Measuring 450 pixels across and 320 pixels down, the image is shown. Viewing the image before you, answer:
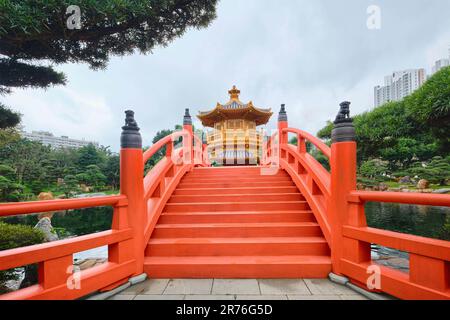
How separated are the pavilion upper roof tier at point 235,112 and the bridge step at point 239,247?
12.0 m

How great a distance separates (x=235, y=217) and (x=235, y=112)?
37.9ft

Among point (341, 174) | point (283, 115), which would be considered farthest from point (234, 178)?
point (341, 174)

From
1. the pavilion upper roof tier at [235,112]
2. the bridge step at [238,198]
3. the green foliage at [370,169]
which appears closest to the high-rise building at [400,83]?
the green foliage at [370,169]

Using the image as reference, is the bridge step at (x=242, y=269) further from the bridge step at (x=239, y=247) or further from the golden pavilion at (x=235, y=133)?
the golden pavilion at (x=235, y=133)

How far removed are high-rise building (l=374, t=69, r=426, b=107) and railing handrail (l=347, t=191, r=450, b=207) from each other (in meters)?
15.7

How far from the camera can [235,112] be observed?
14352mm

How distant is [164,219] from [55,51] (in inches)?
189

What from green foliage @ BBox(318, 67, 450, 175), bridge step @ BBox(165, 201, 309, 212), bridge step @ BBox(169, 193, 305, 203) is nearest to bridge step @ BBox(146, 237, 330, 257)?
bridge step @ BBox(165, 201, 309, 212)

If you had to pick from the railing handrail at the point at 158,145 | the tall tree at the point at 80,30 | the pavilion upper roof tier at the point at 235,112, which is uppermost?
the pavilion upper roof tier at the point at 235,112

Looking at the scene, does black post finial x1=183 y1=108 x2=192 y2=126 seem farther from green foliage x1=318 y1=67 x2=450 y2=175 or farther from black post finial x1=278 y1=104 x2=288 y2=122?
green foliage x1=318 y1=67 x2=450 y2=175

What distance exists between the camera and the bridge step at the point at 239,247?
9.85ft

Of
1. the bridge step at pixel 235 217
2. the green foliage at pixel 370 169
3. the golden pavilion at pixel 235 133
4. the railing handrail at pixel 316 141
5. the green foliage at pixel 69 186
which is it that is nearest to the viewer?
the railing handrail at pixel 316 141

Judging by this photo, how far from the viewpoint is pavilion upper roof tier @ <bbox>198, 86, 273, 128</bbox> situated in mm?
14219
